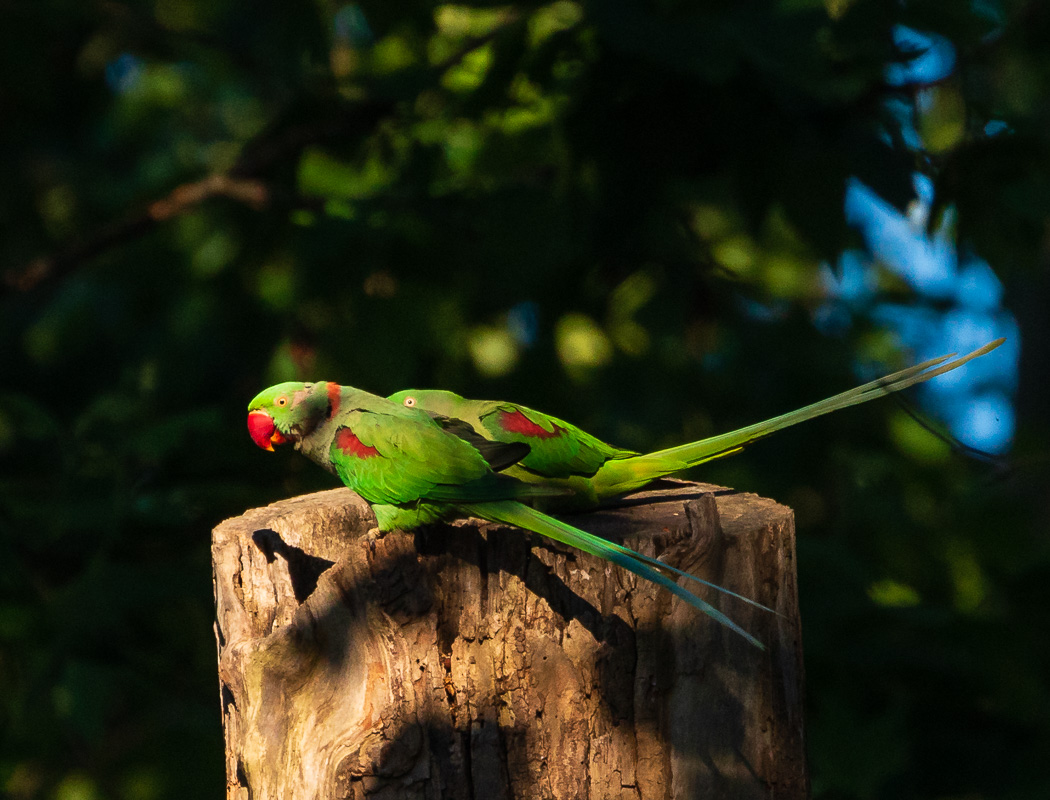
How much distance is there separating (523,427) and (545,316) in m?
1.82

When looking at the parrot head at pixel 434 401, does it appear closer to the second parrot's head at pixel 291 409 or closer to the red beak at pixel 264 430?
the second parrot's head at pixel 291 409

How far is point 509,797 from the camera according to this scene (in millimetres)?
1884

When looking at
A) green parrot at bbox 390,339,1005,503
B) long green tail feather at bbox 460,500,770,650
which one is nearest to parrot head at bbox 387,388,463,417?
green parrot at bbox 390,339,1005,503

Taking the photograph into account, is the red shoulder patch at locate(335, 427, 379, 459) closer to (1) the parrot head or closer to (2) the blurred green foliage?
(1) the parrot head

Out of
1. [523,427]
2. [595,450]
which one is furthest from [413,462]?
[595,450]

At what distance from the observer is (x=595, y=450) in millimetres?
2369

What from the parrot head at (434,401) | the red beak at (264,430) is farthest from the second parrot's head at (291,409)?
the parrot head at (434,401)

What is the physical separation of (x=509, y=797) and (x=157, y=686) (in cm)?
221

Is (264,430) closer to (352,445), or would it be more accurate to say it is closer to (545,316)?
(352,445)

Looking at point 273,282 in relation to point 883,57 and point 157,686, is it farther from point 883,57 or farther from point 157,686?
point 883,57

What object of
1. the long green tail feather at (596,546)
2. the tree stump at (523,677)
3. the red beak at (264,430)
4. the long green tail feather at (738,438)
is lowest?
the tree stump at (523,677)

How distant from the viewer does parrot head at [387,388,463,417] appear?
8.71ft

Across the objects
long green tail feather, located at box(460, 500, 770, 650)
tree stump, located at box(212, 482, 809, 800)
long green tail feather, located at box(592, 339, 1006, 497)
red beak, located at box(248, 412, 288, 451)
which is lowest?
tree stump, located at box(212, 482, 809, 800)

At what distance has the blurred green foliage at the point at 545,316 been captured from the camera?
3.03 m
